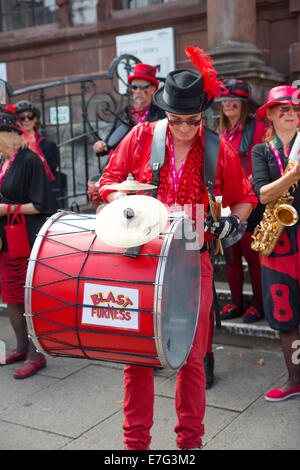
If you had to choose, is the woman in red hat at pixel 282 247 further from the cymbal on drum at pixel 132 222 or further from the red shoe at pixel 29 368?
the red shoe at pixel 29 368

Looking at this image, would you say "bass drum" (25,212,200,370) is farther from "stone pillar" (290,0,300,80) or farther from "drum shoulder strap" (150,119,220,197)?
"stone pillar" (290,0,300,80)

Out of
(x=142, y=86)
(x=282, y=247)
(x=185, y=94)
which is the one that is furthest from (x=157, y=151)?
(x=142, y=86)

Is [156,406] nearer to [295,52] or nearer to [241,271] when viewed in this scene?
[241,271]

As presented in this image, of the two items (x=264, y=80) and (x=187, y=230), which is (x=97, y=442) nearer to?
(x=187, y=230)

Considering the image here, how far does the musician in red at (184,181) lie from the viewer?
9.33 ft

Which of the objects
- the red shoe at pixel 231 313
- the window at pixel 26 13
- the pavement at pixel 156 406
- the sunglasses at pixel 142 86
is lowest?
the pavement at pixel 156 406

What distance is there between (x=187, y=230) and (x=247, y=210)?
58cm

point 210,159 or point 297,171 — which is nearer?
point 210,159

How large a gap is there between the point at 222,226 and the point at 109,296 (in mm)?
727

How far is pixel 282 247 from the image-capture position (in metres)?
3.63

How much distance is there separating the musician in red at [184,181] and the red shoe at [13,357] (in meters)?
1.97

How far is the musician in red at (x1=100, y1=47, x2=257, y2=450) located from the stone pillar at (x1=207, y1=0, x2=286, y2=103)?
3.56 m

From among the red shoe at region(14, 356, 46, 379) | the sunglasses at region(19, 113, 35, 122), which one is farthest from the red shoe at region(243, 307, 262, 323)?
the sunglasses at region(19, 113, 35, 122)

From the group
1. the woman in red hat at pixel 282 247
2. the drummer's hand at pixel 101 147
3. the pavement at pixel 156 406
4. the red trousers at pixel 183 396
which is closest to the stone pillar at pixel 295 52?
the drummer's hand at pixel 101 147
